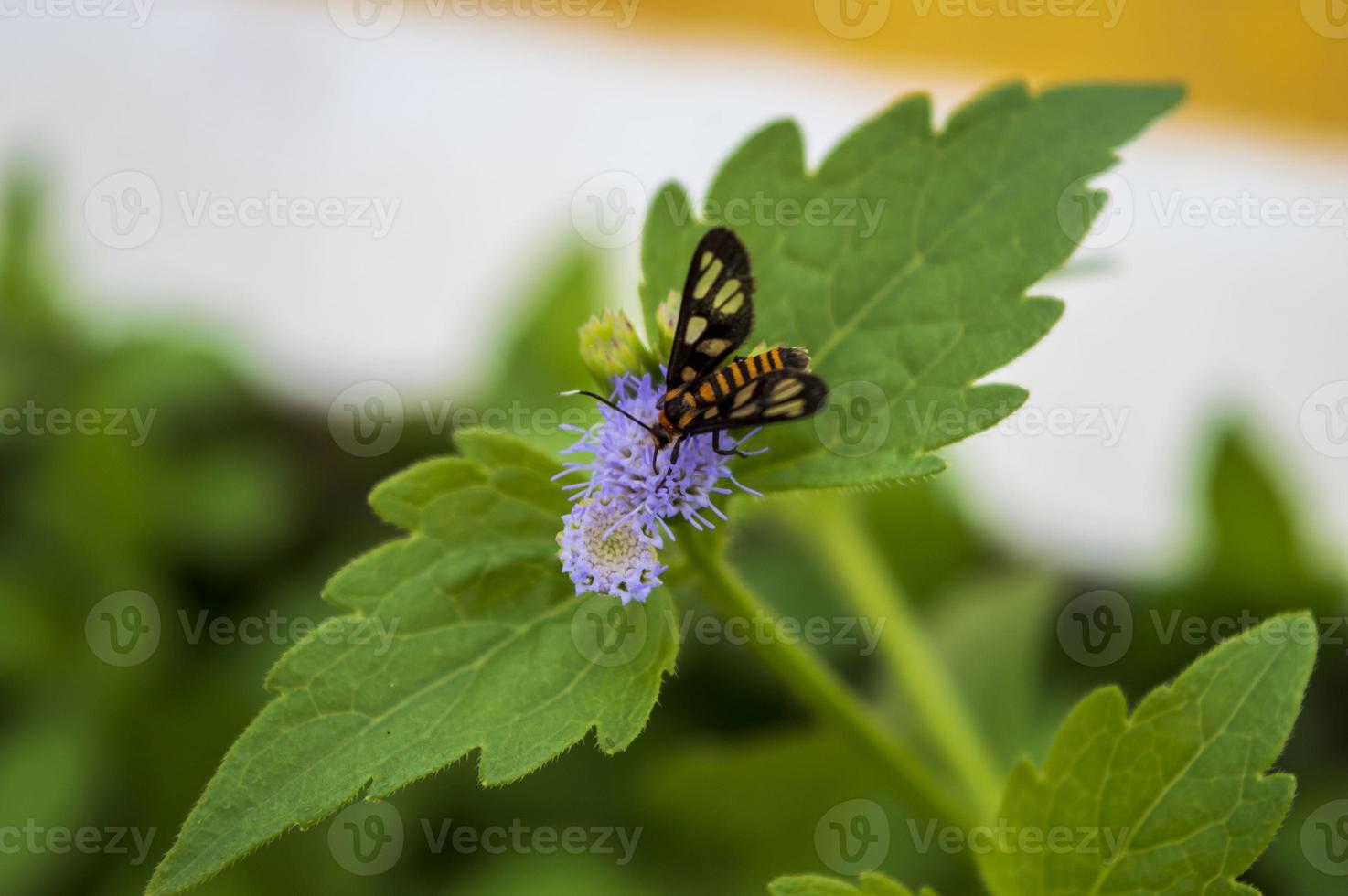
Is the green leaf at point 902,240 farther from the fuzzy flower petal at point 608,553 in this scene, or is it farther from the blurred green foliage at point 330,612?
the blurred green foliage at point 330,612

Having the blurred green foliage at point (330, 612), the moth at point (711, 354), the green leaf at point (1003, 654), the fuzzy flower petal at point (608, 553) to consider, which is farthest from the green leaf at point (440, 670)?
the green leaf at point (1003, 654)

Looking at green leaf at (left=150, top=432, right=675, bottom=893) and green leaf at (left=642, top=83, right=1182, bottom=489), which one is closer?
green leaf at (left=150, top=432, right=675, bottom=893)

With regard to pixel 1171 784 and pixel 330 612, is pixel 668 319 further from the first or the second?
pixel 330 612

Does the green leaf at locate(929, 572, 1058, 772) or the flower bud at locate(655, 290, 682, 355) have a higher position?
the flower bud at locate(655, 290, 682, 355)

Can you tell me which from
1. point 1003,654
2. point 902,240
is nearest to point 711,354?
point 902,240

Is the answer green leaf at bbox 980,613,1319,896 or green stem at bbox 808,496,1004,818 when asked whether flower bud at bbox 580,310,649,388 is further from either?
green stem at bbox 808,496,1004,818

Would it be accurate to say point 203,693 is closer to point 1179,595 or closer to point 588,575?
point 588,575

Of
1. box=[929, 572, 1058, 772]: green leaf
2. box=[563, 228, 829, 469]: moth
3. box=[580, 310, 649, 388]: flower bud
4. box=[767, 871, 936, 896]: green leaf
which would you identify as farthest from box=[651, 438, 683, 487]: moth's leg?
box=[929, 572, 1058, 772]: green leaf
